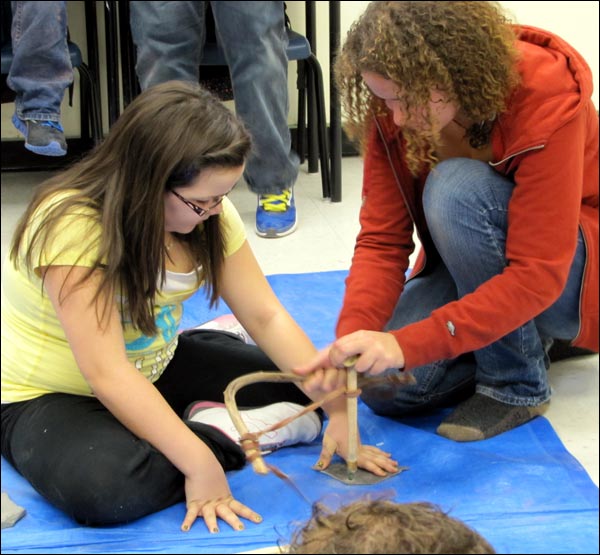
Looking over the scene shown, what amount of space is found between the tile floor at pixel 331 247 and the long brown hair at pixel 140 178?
9.4 inches

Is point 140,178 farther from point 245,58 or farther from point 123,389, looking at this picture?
point 245,58

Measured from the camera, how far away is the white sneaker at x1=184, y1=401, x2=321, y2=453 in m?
1.13

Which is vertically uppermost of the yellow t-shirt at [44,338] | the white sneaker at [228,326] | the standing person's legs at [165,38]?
the standing person's legs at [165,38]

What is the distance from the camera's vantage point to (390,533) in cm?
52

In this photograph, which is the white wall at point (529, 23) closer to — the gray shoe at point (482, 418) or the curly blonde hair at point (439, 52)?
the curly blonde hair at point (439, 52)

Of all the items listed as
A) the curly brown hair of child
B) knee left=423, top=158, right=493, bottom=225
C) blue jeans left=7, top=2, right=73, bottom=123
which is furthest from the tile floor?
the curly brown hair of child

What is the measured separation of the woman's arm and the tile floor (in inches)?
10.9

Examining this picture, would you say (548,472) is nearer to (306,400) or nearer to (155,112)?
(306,400)

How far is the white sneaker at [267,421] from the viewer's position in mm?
1128

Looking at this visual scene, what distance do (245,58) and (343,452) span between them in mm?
829

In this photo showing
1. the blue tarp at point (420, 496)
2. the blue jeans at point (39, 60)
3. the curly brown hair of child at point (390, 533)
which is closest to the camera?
the curly brown hair of child at point (390, 533)

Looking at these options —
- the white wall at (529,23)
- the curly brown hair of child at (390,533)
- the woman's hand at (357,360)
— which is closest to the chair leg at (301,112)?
the white wall at (529,23)

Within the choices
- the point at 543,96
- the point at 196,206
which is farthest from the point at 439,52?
the point at 196,206

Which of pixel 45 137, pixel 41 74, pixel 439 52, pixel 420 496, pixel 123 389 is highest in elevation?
pixel 439 52
